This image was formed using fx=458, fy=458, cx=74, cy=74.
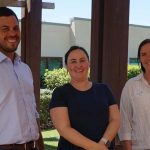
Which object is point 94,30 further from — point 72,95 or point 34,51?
point 34,51

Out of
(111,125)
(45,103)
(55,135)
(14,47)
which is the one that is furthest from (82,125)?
(45,103)

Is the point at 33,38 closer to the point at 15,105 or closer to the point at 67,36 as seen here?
the point at 15,105

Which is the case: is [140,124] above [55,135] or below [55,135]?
above

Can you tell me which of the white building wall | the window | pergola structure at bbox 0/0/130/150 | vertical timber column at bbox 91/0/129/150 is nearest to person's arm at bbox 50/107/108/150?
pergola structure at bbox 0/0/130/150

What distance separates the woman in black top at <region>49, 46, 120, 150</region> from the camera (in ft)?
11.1

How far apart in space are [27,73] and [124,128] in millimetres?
940

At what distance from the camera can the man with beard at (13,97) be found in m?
3.32

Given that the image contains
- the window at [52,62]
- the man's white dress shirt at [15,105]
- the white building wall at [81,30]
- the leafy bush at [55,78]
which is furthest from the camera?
the white building wall at [81,30]

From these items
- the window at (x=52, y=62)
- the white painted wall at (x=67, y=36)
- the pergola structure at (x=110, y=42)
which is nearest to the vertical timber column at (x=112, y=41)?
the pergola structure at (x=110, y=42)

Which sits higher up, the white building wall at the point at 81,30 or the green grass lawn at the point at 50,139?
the white building wall at the point at 81,30

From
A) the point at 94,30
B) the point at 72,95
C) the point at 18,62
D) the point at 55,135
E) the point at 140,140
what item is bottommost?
the point at 55,135

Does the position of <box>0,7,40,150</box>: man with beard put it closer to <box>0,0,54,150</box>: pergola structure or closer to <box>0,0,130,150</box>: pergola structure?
<box>0,0,130,150</box>: pergola structure

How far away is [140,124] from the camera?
3752mm

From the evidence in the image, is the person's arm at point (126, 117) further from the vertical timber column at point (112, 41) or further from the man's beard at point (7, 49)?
the man's beard at point (7, 49)
